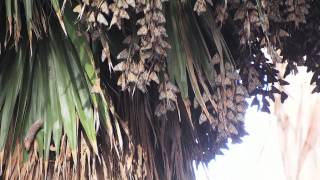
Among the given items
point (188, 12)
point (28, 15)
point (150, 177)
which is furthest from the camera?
point (150, 177)

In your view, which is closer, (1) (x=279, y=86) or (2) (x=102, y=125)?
(2) (x=102, y=125)

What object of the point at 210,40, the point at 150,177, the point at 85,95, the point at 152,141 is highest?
the point at 210,40

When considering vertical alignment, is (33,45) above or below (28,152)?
above

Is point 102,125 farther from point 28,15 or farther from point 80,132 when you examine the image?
point 28,15

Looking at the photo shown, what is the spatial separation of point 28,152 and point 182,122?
1.93 ft

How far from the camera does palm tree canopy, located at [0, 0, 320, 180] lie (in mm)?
1607

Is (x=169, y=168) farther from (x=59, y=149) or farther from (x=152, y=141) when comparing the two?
(x=59, y=149)

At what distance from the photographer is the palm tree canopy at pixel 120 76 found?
5.27 feet

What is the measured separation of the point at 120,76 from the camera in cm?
159

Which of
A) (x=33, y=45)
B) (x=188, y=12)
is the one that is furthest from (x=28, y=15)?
(x=188, y=12)

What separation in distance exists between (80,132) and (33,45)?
13.3 inches

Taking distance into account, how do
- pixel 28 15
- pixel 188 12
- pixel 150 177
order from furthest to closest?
pixel 150 177
pixel 188 12
pixel 28 15

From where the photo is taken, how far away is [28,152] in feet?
5.86

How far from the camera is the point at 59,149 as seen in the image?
1.75 meters
